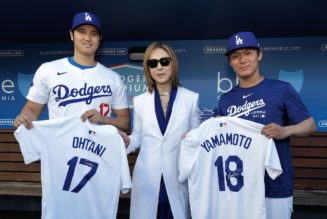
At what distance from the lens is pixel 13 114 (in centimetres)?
418

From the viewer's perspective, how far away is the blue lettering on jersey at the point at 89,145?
7.68 ft

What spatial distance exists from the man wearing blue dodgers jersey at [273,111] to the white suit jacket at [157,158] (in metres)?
0.32

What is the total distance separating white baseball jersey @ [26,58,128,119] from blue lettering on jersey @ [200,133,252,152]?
0.65 metres

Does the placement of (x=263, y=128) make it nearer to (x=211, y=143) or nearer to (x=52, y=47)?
(x=211, y=143)

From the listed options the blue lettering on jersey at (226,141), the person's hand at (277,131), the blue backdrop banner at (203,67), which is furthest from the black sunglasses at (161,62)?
the blue backdrop banner at (203,67)

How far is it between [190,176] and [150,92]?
0.55 m

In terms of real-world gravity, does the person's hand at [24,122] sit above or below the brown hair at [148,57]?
below

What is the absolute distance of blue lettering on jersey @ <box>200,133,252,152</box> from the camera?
7.29ft

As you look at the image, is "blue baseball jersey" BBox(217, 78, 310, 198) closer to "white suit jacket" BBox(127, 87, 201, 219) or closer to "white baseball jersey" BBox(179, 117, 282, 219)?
"white baseball jersey" BBox(179, 117, 282, 219)

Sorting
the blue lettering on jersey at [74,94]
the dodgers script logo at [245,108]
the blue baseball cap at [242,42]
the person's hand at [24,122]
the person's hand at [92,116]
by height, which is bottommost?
the person's hand at [24,122]

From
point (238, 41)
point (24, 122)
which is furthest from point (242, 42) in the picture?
point (24, 122)

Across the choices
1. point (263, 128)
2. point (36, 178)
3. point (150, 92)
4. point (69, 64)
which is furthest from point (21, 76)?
point (263, 128)

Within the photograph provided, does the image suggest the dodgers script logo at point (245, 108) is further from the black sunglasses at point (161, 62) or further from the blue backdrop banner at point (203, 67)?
the blue backdrop banner at point (203, 67)

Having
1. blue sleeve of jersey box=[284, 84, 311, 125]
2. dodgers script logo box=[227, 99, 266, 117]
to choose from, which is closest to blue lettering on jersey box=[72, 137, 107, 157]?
dodgers script logo box=[227, 99, 266, 117]
